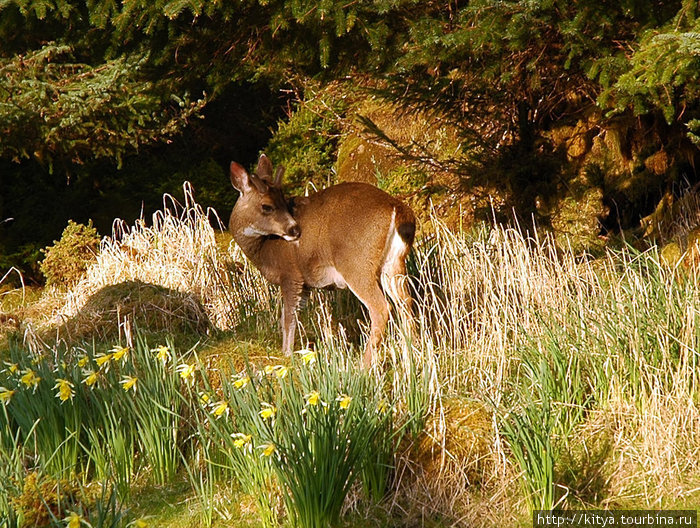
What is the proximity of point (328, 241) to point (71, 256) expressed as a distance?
5.74 m

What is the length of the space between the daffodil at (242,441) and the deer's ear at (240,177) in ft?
7.88

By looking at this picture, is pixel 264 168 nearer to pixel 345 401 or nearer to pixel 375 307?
pixel 375 307

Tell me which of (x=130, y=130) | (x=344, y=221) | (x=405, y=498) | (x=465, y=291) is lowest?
(x=405, y=498)

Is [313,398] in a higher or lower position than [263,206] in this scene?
lower

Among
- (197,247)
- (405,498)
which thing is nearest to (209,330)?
(197,247)

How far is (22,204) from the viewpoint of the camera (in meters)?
12.7

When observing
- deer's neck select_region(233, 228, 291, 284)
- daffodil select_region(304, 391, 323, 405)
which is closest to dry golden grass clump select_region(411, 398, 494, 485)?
daffodil select_region(304, 391, 323, 405)

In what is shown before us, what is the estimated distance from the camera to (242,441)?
163 inches

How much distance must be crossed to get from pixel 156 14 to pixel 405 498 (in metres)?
3.97

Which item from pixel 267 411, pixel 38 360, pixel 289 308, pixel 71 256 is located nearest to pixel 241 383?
pixel 267 411

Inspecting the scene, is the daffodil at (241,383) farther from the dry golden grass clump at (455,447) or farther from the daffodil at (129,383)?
the dry golden grass clump at (455,447)

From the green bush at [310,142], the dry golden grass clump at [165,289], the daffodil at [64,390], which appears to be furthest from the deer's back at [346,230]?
the green bush at [310,142]

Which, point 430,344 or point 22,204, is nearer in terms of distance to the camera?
point 430,344

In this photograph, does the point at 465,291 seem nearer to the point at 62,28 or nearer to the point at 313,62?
the point at 313,62
